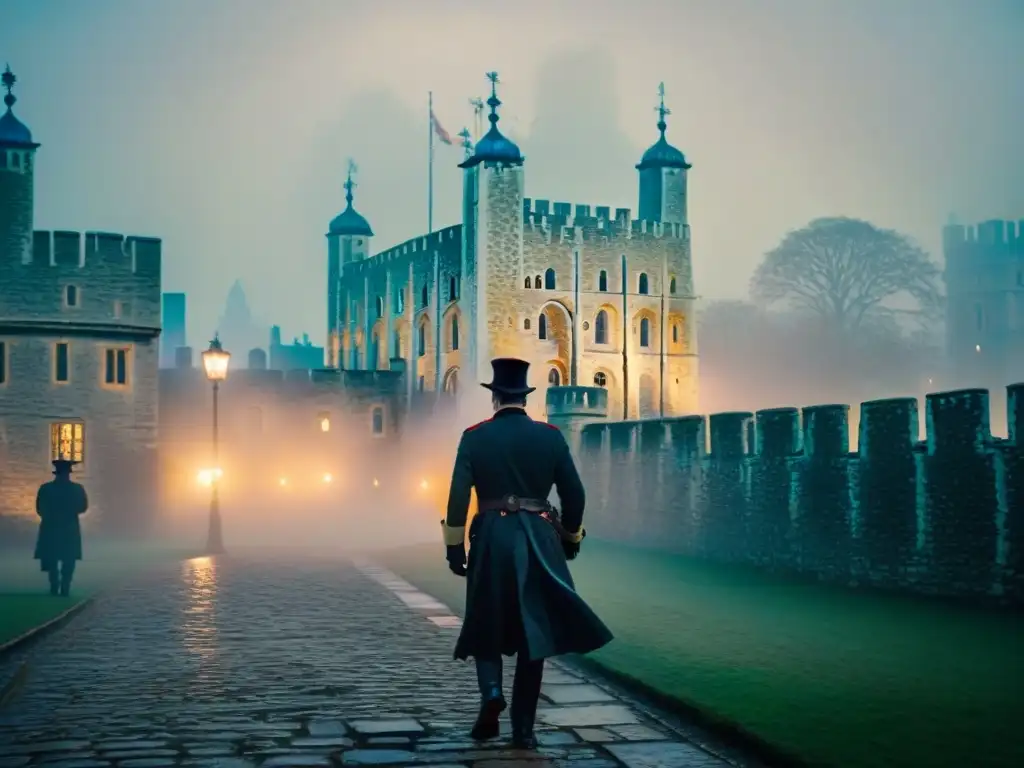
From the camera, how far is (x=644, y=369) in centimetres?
7919

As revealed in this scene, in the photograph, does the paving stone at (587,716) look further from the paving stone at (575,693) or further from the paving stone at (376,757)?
the paving stone at (376,757)

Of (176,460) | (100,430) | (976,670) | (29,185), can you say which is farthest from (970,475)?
(176,460)

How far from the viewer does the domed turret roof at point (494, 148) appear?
7288cm

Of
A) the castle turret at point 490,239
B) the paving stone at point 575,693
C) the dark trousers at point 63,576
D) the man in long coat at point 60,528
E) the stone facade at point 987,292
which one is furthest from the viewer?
the stone facade at point 987,292

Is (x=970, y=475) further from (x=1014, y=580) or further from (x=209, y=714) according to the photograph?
(x=209, y=714)

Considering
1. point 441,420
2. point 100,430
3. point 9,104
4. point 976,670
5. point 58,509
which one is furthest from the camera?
point 441,420

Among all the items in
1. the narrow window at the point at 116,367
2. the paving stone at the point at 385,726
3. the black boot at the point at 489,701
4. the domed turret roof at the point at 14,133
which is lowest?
the paving stone at the point at 385,726

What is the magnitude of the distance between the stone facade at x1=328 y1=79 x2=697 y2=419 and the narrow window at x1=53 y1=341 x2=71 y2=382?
3537 centimetres

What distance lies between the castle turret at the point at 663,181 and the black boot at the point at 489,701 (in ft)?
247

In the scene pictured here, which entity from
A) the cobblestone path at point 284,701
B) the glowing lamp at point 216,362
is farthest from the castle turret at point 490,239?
the cobblestone path at point 284,701

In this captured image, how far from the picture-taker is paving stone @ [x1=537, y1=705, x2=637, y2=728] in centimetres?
833

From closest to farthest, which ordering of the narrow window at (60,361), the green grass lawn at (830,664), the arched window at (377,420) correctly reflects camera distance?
the green grass lawn at (830,664)
the narrow window at (60,361)
the arched window at (377,420)

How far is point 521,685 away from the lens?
7.61m

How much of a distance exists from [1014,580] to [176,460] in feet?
159
